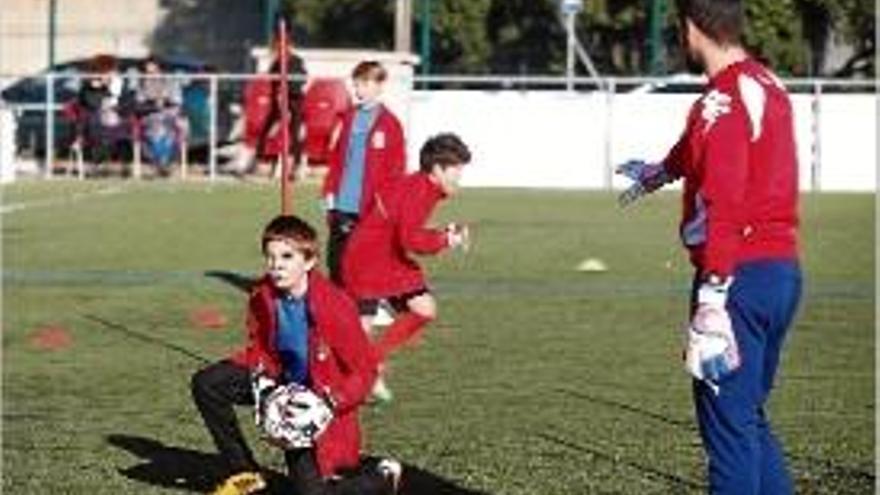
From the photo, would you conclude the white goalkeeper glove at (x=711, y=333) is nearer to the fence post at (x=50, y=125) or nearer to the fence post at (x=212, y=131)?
the fence post at (x=212, y=131)

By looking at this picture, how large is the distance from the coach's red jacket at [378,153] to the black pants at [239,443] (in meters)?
5.16

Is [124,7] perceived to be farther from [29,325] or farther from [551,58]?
[29,325]

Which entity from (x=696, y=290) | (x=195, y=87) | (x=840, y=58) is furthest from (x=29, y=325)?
(x=840, y=58)

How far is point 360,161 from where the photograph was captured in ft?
46.4

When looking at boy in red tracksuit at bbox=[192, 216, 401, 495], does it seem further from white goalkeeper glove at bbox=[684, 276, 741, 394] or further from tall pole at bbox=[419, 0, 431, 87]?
A: tall pole at bbox=[419, 0, 431, 87]

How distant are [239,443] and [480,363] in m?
4.40

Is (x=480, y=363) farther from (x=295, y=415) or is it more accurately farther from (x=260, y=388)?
(x=295, y=415)

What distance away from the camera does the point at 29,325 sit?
15.0 meters

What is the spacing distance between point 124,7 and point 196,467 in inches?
1694

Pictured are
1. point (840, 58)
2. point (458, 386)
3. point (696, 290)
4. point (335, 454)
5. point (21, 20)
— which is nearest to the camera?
point (696, 290)

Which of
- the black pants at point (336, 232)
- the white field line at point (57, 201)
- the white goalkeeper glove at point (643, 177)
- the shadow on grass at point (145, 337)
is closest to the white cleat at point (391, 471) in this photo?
the white goalkeeper glove at point (643, 177)

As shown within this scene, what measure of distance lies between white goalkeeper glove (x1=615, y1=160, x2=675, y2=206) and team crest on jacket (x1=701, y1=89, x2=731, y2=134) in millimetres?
660

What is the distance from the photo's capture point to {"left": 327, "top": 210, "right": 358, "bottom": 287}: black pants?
13845mm

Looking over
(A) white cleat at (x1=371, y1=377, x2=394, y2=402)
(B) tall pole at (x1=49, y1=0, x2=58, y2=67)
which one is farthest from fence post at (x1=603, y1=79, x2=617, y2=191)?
(A) white cleat at (x1=371, y1=377, x2=394, y2=402)
